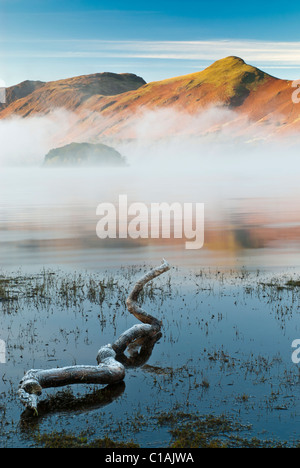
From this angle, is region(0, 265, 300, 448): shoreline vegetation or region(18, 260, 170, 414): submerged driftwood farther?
region(18, 260, 170, 414): submerged driftwood

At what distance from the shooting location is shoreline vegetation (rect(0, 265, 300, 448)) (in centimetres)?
1048

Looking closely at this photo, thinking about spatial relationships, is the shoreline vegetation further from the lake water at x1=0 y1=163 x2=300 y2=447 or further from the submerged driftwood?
the submerged driftwood

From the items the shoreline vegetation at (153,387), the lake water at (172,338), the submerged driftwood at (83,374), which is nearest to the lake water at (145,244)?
the lake water at (172,338)

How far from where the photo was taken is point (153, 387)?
12.9 m

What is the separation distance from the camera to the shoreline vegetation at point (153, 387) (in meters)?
10.5

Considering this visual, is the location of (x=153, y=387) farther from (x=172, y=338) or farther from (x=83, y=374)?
(x=172, y=338)

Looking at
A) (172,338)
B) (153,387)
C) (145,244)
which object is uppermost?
(145,244)

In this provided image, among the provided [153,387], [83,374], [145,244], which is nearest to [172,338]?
[153,387]

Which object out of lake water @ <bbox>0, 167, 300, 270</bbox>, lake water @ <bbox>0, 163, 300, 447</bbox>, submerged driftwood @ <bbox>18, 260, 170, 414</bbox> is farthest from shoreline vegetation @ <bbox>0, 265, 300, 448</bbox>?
lake water @ <bbox>0, 167, 300, 270</bbox>

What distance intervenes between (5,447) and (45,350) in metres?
5.11

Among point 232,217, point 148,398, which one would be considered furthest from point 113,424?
point 232,217
